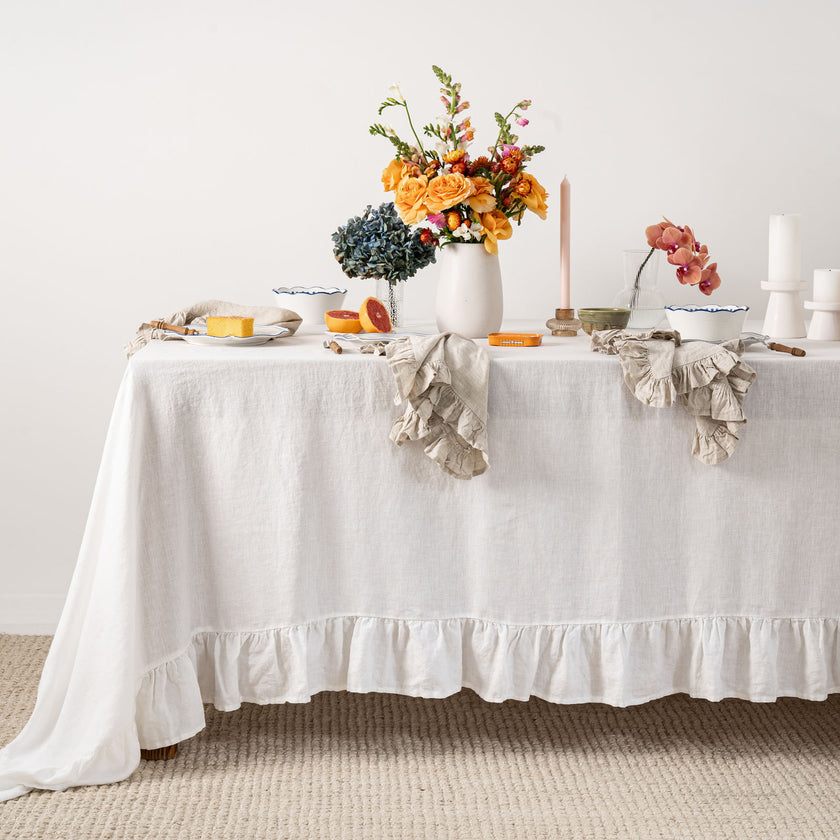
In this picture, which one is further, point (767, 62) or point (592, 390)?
point (767, 62)

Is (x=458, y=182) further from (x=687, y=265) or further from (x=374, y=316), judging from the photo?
(x=687, y=265)

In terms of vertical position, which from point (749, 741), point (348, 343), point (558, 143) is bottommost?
point (749, 741)

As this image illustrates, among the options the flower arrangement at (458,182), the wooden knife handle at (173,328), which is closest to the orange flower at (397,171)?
the flower arrangement at (458,182)

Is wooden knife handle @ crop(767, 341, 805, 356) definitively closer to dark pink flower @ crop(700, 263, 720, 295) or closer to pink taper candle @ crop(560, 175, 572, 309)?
dark pink flower @ crop(700, 263, 720, 295)

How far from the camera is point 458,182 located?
1626 mm

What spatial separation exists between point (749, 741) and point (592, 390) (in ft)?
2.44

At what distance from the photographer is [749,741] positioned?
1.72 metres

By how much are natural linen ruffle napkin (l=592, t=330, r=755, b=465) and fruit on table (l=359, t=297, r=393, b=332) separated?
1.48 feet

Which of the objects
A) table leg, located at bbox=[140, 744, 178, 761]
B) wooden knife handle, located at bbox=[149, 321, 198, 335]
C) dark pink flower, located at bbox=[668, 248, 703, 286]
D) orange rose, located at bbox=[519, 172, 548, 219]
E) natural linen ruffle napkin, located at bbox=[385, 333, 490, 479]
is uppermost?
orange rose, located at bbox=[519, 172, 548, 219]

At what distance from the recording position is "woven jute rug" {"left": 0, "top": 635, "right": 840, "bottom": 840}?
1464mm

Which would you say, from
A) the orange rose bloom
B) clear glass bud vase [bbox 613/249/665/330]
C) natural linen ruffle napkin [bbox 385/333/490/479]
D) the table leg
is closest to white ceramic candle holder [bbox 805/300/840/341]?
clear glass bud vase [bbox 613/249/665/330]

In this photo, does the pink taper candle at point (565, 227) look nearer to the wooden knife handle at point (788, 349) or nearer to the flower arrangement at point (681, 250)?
the flower arrangement at point (681, 250)

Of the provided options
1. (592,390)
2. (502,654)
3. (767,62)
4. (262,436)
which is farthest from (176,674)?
(767,62)

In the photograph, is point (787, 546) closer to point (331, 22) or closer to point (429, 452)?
point (429, 452)
